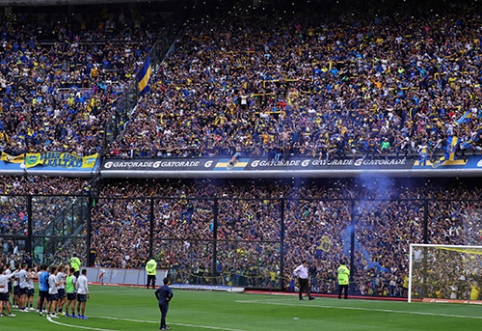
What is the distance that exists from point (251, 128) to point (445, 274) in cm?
1555

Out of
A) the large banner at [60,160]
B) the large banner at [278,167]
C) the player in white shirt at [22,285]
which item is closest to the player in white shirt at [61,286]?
the player in white shirt at [22,285]

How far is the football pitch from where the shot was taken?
91.0 ft

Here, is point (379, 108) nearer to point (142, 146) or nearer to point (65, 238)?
point (142, 146)

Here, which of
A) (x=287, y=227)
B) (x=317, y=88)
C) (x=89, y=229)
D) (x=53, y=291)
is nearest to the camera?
(x=53, y=291)

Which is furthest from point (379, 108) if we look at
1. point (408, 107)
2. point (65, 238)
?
point (65, 238)

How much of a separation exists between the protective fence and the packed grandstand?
0.07 meters

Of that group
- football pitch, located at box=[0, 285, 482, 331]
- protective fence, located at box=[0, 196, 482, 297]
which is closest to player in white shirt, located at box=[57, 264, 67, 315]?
football pitch, located at box=[0, 285, 482, 331]

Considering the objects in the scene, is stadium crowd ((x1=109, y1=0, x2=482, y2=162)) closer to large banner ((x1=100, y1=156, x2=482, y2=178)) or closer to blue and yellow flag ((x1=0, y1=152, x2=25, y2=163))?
large banner ((x1=100, y1=156, x2=482, y2=178))

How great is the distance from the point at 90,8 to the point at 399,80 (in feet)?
78.1

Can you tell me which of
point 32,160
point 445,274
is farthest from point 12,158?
point 445,274

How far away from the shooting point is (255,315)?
3125cm

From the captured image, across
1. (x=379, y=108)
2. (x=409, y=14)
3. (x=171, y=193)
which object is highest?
(x=409, y=14)

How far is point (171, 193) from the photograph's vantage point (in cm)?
4984

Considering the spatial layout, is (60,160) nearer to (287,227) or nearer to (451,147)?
(287,227)
